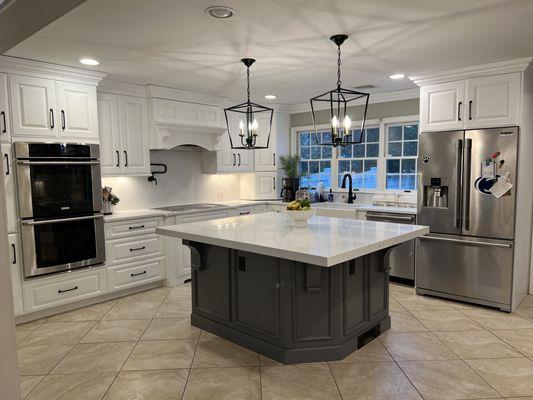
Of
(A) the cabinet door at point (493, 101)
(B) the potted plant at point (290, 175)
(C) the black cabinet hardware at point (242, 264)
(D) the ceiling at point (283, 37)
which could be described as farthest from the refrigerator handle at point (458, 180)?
(B) the potted plant at point (290, 175)

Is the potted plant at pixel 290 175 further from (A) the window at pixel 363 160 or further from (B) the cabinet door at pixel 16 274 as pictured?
(B) the cabinet door at pixel 16 274

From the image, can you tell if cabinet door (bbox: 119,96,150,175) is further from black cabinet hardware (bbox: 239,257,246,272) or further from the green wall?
the green wall

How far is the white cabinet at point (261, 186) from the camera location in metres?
6.12

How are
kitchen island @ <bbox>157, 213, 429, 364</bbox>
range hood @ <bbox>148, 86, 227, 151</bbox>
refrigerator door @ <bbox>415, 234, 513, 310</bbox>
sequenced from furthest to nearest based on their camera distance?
range hood @ <bbox>148, 86, 227, 151</bbox> → refrigerator door @ <bbox>415, 234, 513, 310</bbox> → kitchen island @ <bbox>157, 213, 429, 364</bbox>

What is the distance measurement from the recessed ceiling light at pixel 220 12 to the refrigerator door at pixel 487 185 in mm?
2693

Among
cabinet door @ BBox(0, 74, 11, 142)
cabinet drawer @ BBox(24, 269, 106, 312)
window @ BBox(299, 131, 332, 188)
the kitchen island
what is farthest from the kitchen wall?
the kitchen island

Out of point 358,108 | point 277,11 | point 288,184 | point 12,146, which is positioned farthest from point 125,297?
point 358,108

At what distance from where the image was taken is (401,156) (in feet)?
17.6

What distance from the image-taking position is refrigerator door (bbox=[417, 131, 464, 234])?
3988mm

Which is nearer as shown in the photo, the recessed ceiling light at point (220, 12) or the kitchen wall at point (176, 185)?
the recessed ceiling light at point (220, 12)

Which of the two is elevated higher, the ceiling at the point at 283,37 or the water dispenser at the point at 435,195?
the ceiling at the point at 283,37

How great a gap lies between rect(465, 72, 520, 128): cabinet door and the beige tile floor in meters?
1.86

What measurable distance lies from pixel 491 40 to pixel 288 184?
138 inches

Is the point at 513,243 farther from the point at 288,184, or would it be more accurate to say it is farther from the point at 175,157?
the point at 175,157
